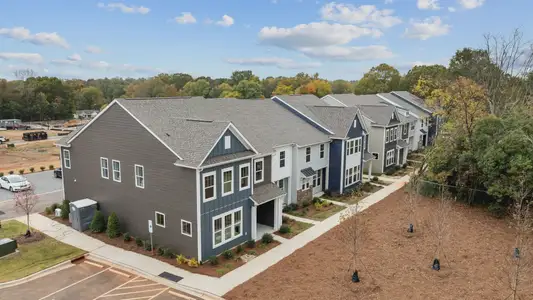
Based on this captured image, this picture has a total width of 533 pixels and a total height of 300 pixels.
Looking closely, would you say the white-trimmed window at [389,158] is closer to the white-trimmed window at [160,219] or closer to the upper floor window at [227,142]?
the upper floor window at [227,142]

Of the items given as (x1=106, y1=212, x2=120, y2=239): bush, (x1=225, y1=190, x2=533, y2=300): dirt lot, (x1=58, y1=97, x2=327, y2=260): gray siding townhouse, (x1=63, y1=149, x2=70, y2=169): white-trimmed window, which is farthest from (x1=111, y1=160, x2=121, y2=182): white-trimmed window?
(x1=225, y1=190, x2=533, y2=300): dirt lot

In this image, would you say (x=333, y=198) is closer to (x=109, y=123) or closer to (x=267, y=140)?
(x=267, y=140)

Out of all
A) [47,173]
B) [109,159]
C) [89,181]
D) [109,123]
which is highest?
[109,123]

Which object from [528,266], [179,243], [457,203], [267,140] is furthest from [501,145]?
[179,243]

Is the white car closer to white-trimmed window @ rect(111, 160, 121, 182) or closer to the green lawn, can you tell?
the green lawn

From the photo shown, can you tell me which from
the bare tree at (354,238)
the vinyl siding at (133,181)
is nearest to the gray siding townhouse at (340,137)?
the bare tree at (354,238)

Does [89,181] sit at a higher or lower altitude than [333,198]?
higher
